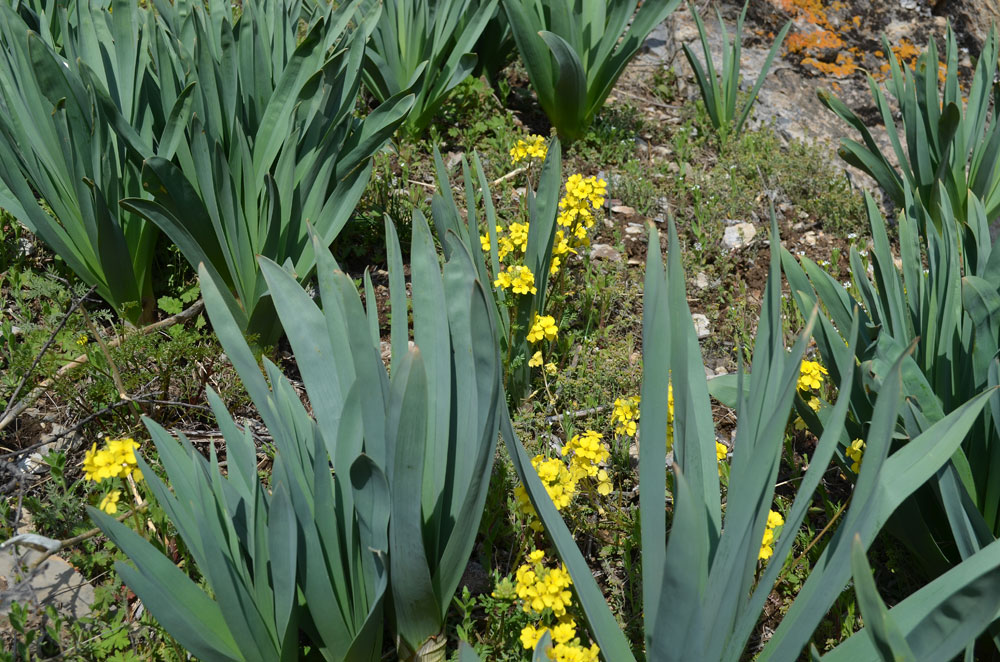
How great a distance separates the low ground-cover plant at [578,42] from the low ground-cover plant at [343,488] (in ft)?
5.82

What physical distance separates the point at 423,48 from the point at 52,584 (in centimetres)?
215

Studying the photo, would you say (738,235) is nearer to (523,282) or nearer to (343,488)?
(523,282)

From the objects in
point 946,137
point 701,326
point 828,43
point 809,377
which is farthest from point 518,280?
point 828,43

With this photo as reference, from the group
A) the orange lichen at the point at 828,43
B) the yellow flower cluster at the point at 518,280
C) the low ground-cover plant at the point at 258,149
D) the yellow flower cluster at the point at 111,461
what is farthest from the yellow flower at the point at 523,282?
the orange lichen at the point at 828,43

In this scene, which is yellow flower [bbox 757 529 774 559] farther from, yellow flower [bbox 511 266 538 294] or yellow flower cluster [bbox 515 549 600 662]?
yellow flower [bbox 511 266 538 294]

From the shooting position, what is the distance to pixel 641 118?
3.64 m

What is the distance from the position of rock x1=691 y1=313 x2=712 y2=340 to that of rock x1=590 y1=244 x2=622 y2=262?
14.1 inches

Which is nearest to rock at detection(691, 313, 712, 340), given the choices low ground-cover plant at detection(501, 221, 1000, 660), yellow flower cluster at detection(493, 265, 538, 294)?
yellow flower cluster at detection(493, 265, 538, 294)

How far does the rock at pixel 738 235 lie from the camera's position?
3.03 m

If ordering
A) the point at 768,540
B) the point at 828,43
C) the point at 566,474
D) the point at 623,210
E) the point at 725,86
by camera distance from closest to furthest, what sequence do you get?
the point at 768,540
the point at 566,474
the point at 623,210
the point at 725,86
the point at 828,43

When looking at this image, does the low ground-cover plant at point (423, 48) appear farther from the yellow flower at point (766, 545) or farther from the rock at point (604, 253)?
the yellow flower at point (766, 545)

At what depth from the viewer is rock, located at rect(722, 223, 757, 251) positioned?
3031mm

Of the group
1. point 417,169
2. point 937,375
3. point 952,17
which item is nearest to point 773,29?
point 952,17

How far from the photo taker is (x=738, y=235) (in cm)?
306
